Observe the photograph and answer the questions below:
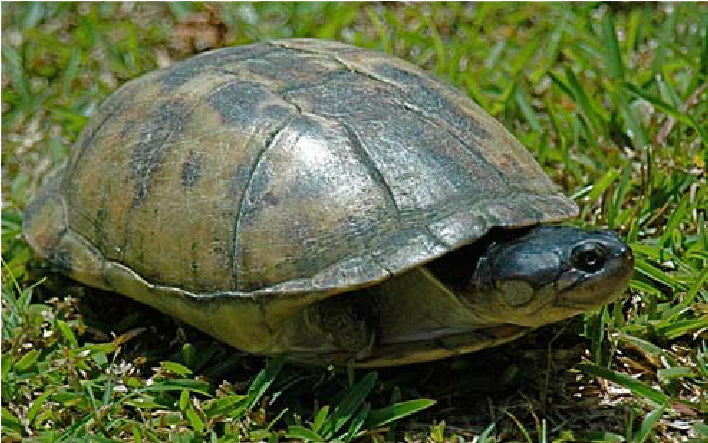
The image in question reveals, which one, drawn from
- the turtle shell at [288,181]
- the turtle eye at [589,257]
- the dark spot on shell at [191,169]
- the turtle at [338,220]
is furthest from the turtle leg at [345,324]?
the turtle eye at [589,257]

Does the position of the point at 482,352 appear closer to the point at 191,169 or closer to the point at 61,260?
the point at 191,169

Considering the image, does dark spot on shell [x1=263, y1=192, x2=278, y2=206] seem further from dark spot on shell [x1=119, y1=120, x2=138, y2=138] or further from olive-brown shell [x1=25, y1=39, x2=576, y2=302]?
dark spot on shell [x1=119, y1=120, x2=138, y2=138]

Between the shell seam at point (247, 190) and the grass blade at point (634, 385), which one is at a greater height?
the shell seam at point (247, 190)

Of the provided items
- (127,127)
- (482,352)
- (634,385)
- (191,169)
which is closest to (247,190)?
(191,169)

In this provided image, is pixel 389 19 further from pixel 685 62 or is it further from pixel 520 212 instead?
pixel 520 212

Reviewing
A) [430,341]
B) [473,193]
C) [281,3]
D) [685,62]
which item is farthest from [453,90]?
[281,3]

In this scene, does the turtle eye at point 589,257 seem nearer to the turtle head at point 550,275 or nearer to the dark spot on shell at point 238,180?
the turtle head at point 550,275

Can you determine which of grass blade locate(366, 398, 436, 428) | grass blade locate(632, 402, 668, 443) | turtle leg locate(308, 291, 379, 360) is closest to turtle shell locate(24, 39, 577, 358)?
turtle leg locate(308, 291, 379, 360)

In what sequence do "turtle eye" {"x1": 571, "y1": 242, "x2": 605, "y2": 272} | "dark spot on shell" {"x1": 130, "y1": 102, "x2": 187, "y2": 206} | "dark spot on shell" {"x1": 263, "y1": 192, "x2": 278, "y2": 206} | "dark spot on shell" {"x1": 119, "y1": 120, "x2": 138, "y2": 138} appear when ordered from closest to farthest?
1. "turtle eye" {"x1": 571, "y1": 242, "x2": 605, "y2": 272}
2. "dark spot on shell" {"x1": 263, "y1": 192, "x2": 278, "y2": 206}
3. "dark spot on shell" {"x1": 130, "y1": 102, "x2": 187, "y2": 206}
4. "dark spot on shell" {"x1": 119, "y1": 120, "x2": 138, "y2": 138}
